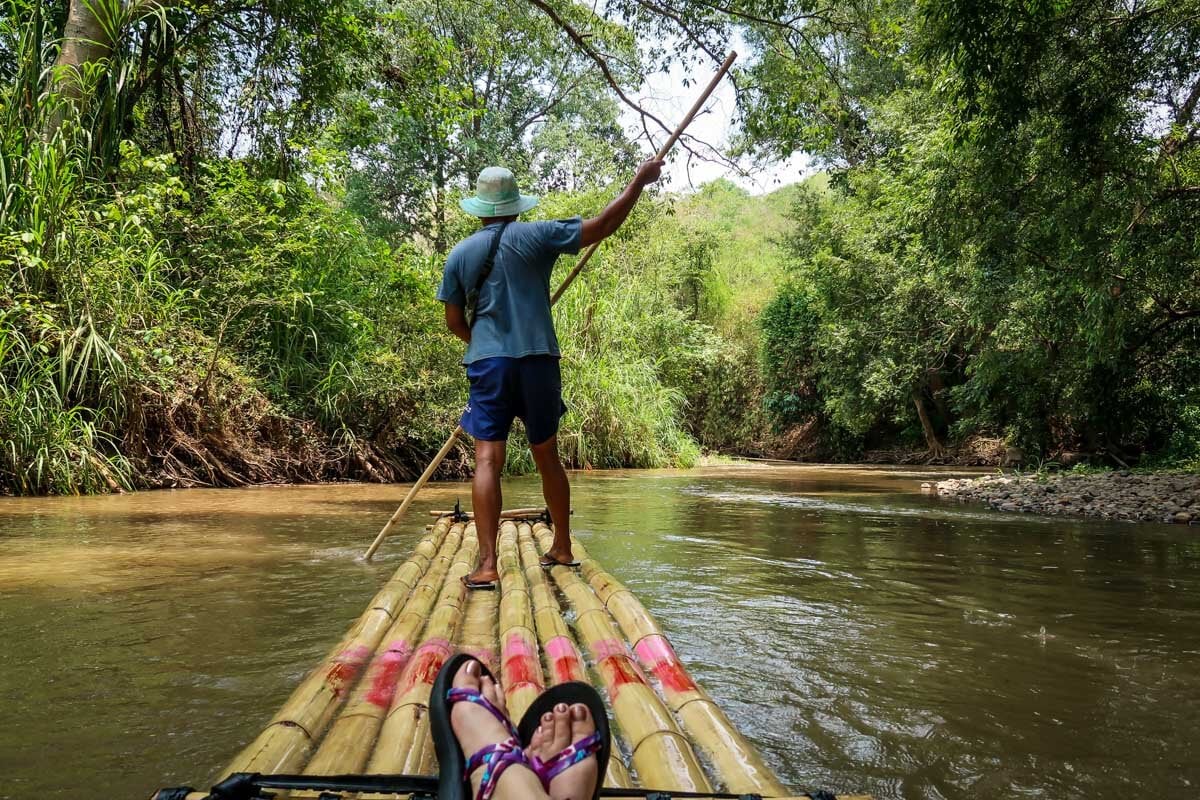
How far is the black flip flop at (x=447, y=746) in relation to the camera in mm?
1114

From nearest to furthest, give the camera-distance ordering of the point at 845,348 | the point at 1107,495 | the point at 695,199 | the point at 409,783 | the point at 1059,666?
1. the point at 409,783
2. the point at 1059,666
3. the point at 1107,495
4. the point at 845,348
5. the point at 695,199

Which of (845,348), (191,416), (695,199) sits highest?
(695,199)

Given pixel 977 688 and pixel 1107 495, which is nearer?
pixel 977 688

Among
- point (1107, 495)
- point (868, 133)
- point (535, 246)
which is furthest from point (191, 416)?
point (868, 133)

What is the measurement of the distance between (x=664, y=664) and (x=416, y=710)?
574mm

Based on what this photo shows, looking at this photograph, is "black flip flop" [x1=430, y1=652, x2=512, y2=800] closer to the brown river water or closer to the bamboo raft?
the bamboo raft

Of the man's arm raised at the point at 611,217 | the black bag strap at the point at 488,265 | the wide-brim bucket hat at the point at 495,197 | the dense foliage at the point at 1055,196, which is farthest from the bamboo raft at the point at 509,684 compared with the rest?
the dense foliage at the point at 1055,196

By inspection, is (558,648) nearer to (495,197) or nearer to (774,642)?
(774,642)

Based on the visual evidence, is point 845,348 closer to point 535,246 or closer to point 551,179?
point 551,179

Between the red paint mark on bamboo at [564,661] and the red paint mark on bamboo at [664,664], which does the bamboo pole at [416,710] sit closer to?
the red paint mark on bamboo at [564,661]

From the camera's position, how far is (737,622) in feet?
9.16

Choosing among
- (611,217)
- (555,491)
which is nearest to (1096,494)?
(555,491)

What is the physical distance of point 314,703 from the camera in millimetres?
1520

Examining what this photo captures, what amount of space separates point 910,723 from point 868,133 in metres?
17.3
